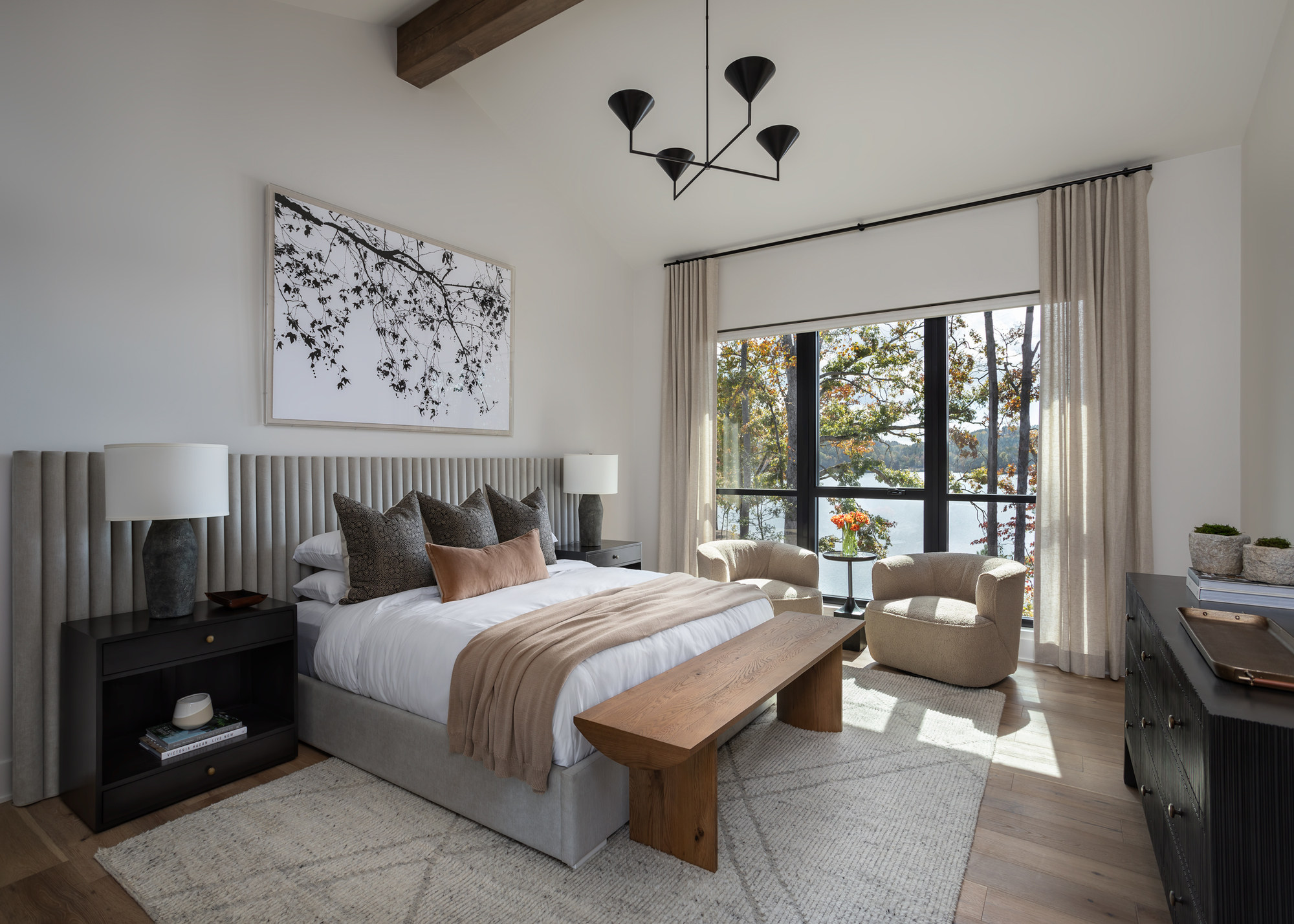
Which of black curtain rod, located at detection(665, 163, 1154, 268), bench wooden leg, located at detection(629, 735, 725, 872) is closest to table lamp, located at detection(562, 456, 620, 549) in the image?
black curtain rod, located at detection(665, 163, 1154, 268)

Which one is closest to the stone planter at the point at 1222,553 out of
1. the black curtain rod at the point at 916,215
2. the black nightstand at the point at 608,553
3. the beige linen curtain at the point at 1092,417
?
the beige linen curtain at the point at 1092,417

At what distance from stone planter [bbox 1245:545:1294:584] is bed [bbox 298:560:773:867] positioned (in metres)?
1.69

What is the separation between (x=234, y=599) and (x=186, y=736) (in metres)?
0.51

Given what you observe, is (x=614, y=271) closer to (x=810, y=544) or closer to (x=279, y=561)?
(x=810, y=544)

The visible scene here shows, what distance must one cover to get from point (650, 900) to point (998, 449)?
3.54 meters

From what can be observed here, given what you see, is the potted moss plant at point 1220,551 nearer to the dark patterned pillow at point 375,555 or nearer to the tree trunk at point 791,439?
the dark patterned pillow at point 375,555

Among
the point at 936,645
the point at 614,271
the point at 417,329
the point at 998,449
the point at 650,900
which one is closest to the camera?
the point at 650,900

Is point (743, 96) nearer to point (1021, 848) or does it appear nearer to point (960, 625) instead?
point (960, 625)

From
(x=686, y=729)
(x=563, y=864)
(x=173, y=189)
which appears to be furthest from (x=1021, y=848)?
(x=173, y=189)

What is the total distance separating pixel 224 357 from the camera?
299cm

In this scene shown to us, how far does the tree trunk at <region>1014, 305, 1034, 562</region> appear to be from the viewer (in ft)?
13.6

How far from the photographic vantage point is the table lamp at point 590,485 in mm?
4570

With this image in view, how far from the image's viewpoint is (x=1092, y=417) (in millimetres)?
3754

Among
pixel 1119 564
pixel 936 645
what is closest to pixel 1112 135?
pixel 1119 564
